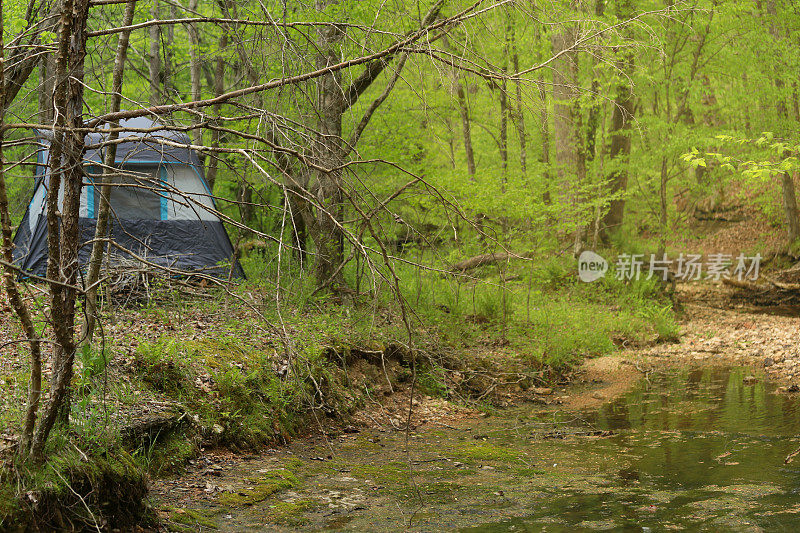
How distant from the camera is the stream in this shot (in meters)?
4.41

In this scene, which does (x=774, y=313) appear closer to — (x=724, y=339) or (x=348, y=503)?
(x=724, y=339)

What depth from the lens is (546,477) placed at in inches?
219

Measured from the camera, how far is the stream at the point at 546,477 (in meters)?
4.41

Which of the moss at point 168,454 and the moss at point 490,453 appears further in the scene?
the moss at point 490,453

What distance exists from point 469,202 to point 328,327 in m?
3.73

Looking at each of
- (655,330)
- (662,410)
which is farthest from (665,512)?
(655,330)

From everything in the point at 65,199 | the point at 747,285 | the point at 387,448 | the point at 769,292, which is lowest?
the point at 387,448

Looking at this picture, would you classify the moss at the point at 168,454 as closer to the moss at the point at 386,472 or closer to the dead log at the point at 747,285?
the moss at the point at 386,472

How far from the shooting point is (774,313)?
15.4m

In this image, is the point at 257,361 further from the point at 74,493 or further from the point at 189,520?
the point at 74,493
